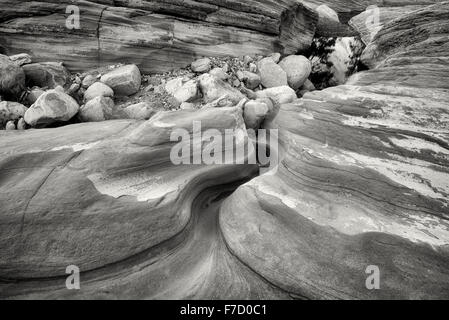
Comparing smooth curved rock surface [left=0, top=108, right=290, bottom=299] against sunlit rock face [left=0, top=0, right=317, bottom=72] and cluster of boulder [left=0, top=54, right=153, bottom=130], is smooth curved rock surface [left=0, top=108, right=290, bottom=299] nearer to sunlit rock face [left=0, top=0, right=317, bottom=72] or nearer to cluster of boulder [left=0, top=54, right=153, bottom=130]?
cluster of boulder [left=0, top=54, right=153, bottom=130]

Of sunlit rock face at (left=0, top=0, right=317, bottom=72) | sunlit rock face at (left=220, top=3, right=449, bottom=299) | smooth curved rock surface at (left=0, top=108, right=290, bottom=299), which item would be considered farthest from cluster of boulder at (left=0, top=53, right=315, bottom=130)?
sunlit rock face at (left=220, top=3, right=449, bottom=299)

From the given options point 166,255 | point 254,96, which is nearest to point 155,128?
point 166,255

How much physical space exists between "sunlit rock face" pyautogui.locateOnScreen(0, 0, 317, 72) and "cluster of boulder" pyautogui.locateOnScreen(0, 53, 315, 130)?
1.05ft

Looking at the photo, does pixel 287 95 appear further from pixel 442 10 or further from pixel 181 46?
pixel 442 10

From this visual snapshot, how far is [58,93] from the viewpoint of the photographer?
4.06m

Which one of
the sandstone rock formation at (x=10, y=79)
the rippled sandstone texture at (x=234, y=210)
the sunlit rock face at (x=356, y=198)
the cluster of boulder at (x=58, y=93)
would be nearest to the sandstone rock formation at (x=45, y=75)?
the cluster of boulder at (x=58, y=93)

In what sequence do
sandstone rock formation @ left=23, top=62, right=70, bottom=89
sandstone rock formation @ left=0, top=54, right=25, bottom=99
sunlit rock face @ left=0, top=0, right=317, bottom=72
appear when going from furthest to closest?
sunlit rock face @ left=0, top=0, right=317, bottom=72 → sandstone rock formation @ left=23, top=62, right=70, bottom=89 → sandstone rock formation @ left=0, top=54, right=25, bottom=99

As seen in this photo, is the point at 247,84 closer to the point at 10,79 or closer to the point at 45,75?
the point at 45,75

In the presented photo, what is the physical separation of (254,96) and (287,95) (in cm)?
60

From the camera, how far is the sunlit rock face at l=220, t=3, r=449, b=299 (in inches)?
91.2

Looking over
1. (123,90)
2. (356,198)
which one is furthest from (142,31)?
(356,198)

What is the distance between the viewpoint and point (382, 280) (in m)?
2.26

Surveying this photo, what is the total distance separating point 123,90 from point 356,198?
425 centimetres
